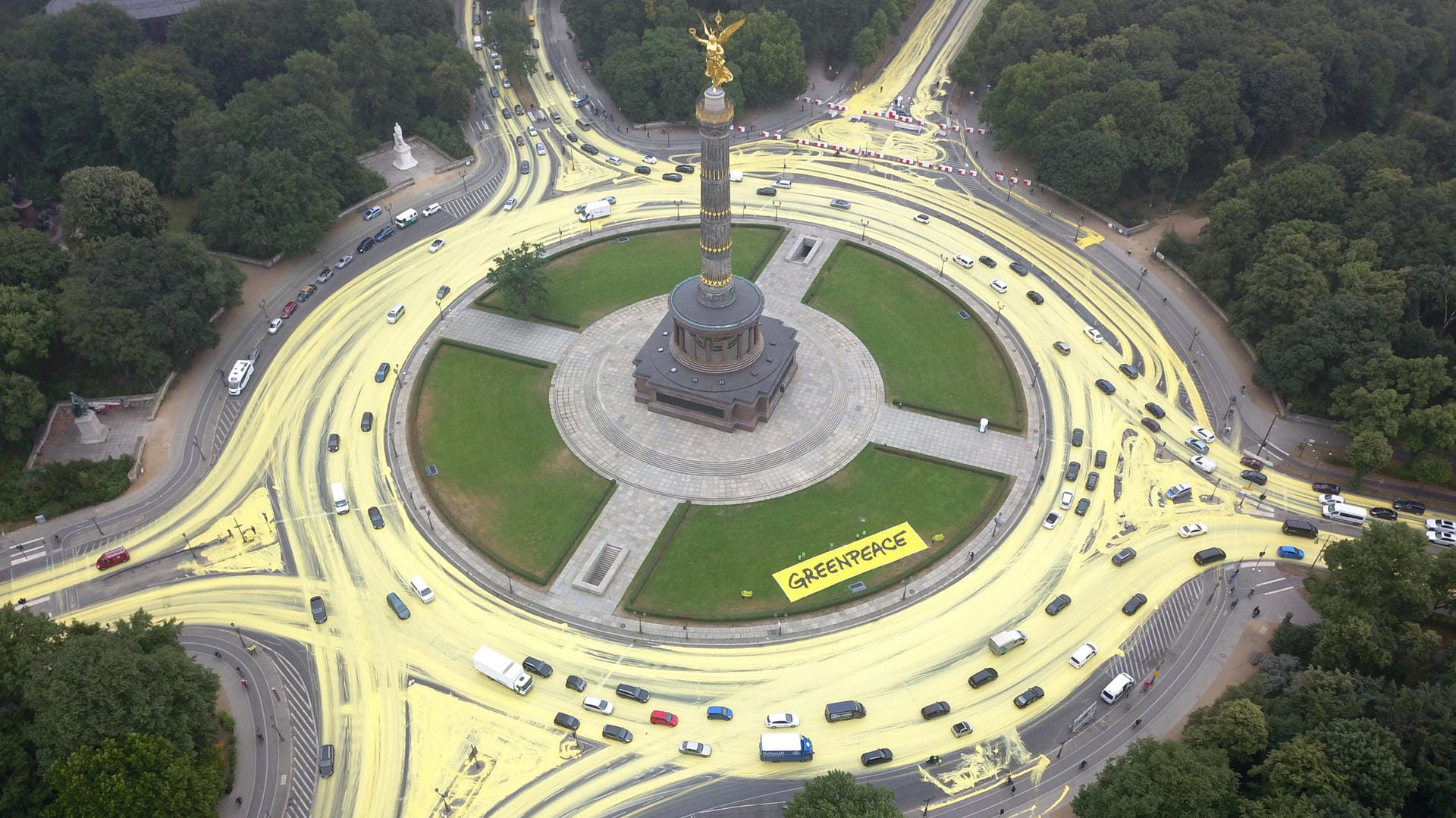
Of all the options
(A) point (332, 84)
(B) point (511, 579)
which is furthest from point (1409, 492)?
(A) point (332, 84)

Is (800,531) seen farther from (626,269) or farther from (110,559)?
(110,559)

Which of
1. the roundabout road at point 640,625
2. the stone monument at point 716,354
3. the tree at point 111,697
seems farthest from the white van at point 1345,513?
the tree at point 111,697

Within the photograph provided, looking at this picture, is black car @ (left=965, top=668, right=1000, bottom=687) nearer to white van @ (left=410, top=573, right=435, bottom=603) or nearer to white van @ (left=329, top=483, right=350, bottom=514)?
white van @ (left=410, top=573, right=435, bottom=603)

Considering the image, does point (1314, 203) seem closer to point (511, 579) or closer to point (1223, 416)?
point (1223, 416)

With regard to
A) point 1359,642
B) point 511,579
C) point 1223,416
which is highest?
point 1223,416

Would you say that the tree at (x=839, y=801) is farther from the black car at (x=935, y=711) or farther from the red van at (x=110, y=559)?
the red van at (x=110, y=559)

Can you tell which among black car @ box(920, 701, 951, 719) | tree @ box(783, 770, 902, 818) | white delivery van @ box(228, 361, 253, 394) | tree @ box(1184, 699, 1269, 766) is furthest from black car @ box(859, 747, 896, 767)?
white delivery van @ box(228, 361, 253, 394)

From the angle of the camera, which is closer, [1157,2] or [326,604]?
[326,604]
